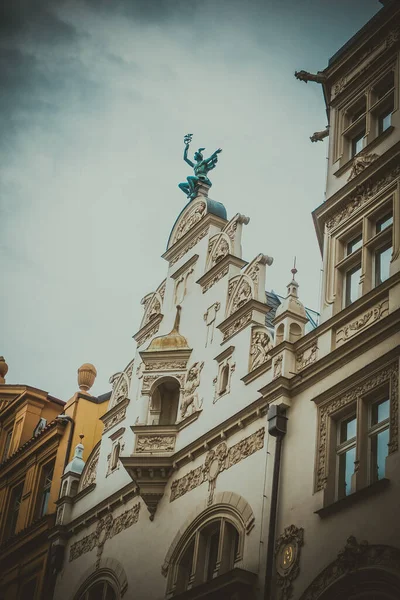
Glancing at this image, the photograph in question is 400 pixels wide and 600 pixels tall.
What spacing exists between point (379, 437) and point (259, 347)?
18.8 feet

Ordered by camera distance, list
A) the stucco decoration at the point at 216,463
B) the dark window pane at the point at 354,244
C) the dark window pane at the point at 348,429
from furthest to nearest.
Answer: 1. the dark window pane at the point at 354,244
2. the stucco decoration at the point at 216,463
3. the dark window pane at the point at 348,429

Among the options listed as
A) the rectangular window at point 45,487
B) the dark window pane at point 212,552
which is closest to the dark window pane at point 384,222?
the dark window pane at point 212,552

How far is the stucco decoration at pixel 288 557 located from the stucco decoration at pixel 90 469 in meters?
11.1

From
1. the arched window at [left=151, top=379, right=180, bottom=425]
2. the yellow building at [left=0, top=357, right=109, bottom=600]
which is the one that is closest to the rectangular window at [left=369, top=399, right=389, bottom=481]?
the arched window at [left=151, top=379, right=180, bottom=425]

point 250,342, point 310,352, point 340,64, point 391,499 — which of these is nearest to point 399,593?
point 391,499

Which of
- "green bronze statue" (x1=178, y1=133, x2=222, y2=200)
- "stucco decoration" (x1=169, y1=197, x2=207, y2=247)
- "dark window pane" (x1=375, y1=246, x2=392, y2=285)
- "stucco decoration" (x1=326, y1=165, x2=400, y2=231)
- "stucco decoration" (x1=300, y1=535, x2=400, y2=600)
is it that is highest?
"green bronze statue" (x1=178, y1=133, x2=222, y2=200)

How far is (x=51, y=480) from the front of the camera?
34.1m

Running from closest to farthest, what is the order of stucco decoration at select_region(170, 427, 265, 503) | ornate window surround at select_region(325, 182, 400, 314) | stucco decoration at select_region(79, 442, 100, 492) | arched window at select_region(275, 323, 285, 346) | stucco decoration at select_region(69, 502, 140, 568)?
ornate window surround at select_region(325, 182, 400, 314), stucco decoration at select_region(170, 427, 265, 503), arched window at select_region(275, 323, 285, 346), stucco decoration at select_region(69, 502, 140, 568), stucco decoration at select_region(79, 442, 100, 492)

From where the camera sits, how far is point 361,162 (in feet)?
80.2

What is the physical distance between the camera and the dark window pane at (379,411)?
19.9m

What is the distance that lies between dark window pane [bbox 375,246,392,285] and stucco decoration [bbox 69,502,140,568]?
9.24 meters

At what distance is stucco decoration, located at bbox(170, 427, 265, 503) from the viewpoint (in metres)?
23.3

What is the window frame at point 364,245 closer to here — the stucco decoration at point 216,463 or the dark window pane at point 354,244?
the dark window pane at point 354,244

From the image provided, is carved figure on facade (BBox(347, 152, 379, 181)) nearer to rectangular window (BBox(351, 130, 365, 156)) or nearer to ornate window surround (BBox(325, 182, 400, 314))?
rectangular window (BBox(351, 130, 365, 156))
